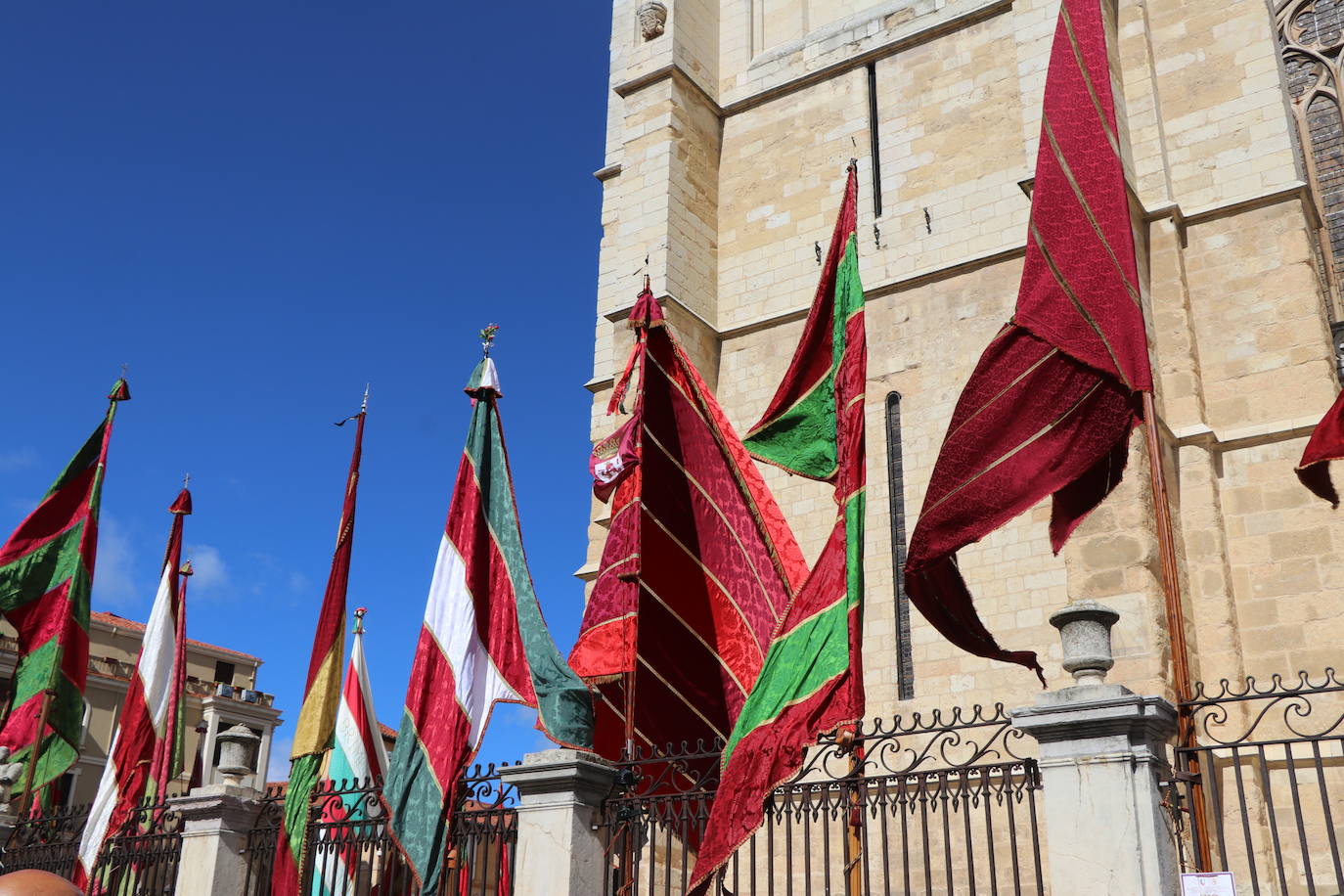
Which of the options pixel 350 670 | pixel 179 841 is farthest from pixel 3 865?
pixel 350 670

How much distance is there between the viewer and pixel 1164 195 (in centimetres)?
1123

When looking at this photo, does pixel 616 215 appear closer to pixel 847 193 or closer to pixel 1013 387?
pixel 847 193

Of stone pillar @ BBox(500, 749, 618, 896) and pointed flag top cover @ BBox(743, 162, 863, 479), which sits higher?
pointed flag top cover @ BBox(743, 162, 863, 479)

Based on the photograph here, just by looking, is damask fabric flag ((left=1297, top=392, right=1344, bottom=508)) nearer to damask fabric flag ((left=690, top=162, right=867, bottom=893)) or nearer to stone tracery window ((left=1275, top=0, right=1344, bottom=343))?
damask fabric flag ((left=690, top=162, right=867, bottom=893))

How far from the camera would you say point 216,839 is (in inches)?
349

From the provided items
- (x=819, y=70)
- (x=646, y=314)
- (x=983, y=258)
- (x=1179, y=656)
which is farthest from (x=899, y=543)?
(x=819, y=70)

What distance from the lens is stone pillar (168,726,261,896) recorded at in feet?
29.0

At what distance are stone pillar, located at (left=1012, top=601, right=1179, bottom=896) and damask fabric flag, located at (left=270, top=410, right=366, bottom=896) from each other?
206 inches

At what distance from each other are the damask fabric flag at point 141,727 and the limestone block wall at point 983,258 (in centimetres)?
426

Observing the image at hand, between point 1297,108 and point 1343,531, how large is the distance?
25.4 ft

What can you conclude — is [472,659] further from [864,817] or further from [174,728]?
[174,728]

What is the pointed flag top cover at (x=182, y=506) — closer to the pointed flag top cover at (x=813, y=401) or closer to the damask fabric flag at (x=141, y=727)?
the damask fabric flag at (x=141, y=727)

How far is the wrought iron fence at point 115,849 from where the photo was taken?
9.56m

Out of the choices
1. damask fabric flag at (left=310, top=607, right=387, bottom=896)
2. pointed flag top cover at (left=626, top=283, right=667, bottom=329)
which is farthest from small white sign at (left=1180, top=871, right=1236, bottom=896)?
damask fabric flag at (left=310, top=607, right=387, bottom=896)
